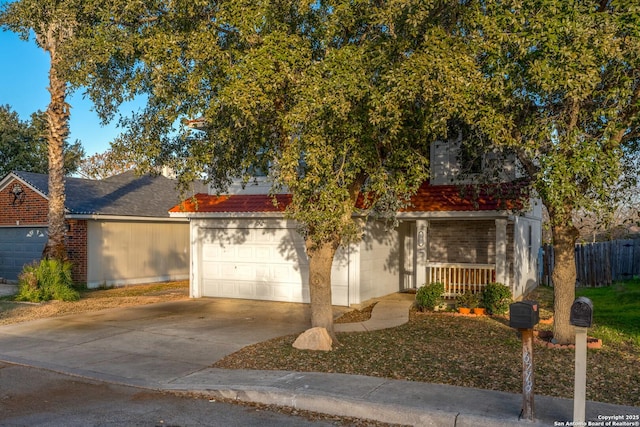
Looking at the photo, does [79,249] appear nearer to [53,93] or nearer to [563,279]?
[53,93]

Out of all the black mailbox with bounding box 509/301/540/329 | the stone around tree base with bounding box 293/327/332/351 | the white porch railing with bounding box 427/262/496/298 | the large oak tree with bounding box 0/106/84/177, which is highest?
the large oak tree with bounding box 0/106/84/177

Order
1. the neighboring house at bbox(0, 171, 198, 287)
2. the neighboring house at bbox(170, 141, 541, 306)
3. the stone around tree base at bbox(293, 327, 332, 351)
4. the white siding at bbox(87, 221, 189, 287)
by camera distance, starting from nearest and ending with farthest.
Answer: the stone around tree base at bbox(293, 327, 332, 351), the neighboring house at bbox(170, 141, 541, 306), the neighboring house at bbox(0, 171, 198, 287), the white siding at bbox(87, 221, 189, 287)

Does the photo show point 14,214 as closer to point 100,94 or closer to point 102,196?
point 102,196

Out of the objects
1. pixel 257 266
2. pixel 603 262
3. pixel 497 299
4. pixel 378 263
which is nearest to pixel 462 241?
pixel 378 263

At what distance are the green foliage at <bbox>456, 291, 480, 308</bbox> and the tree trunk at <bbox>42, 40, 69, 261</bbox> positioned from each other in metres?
11.1

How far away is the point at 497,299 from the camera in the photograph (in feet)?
41.0

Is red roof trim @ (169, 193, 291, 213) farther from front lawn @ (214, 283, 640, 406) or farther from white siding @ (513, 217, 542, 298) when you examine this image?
white siding @ (513, 217, 542, 298)

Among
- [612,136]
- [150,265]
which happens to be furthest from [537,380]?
[150,265]

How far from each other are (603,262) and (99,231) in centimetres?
1791

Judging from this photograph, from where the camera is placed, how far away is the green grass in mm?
10422

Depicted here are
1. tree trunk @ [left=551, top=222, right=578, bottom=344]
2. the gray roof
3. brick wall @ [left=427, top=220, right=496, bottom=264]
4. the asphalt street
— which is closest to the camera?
the asphalt street

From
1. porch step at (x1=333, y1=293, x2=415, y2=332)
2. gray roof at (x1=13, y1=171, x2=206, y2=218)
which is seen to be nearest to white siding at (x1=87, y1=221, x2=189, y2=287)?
gray roof at (x1=13, y1=171, x2=206, y2=218)

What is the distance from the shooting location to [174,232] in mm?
22328

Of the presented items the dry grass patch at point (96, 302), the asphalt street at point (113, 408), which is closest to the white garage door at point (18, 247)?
the dry grass patch at point (96, 302)
